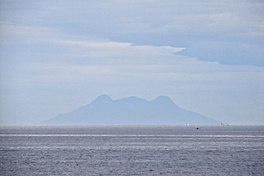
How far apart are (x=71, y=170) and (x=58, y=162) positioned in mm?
13263

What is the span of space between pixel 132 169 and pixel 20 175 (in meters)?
15.1

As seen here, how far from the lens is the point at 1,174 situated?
76000mm

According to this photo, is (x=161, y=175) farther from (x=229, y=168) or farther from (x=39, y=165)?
(x=39, y=165)

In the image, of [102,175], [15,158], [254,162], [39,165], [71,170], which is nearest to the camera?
[102,175]

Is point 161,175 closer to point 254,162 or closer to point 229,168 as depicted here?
point 229,168

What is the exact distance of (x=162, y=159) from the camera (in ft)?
330

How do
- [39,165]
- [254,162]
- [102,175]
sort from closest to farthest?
[102,175], [39,165], [254,162]

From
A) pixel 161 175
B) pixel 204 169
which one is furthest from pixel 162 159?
pixel 161 175

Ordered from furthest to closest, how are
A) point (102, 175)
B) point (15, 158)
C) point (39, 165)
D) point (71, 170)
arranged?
point (15, 158) < point (39, 165) < point (71, 170) < point (102, 175)

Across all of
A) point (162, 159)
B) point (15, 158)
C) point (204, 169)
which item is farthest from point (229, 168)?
point (15, 158)

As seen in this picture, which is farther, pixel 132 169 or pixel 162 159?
pixel 162 159

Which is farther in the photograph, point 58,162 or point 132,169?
point 58,162

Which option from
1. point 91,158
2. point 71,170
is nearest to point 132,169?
point 71,170

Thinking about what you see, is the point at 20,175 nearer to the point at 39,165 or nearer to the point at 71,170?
the point at 71,170
